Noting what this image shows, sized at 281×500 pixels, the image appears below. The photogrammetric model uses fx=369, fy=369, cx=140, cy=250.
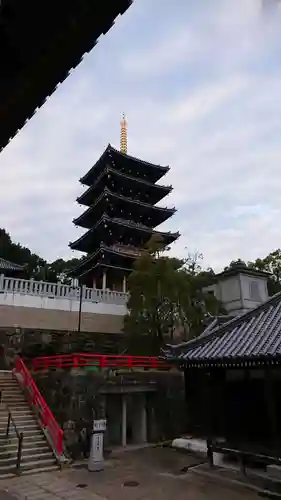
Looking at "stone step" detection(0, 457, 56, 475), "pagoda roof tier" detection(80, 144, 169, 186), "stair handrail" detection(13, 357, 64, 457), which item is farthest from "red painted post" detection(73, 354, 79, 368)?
"pagoda roof tier" detection(80, 144, 169, 186)

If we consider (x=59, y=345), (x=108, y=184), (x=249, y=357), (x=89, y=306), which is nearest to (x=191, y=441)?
(x=249, y=357)

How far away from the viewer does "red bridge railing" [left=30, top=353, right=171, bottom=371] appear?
12547 millimetres

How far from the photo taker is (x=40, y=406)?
11812mm

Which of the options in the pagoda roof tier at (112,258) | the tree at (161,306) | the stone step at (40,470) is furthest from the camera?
the pagoda roof tier at (112,258)

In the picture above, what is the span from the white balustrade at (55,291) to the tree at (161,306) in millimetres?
2683

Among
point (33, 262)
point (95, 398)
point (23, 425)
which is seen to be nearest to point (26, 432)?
point (23, 425)

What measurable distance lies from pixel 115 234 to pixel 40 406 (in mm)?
15368

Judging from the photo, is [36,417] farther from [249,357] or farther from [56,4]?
[56,4]

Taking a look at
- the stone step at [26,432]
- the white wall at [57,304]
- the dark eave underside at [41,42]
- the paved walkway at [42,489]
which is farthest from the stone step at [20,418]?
the dark eave underside at [41,42]

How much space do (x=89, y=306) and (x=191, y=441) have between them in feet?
30.7

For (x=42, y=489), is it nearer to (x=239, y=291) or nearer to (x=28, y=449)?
(x=28, y=449)

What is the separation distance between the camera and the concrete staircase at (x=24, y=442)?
943 centimetres

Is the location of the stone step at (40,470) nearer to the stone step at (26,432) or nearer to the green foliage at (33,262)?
the stone step at (26,432)

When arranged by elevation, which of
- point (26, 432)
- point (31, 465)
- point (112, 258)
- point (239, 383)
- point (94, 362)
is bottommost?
point (31, 465)
